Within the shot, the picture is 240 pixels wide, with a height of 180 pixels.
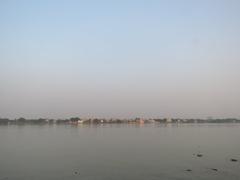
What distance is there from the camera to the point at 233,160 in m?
44.8

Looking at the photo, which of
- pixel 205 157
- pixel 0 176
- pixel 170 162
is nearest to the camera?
pixel 0 176

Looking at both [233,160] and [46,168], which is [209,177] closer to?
[233,160]

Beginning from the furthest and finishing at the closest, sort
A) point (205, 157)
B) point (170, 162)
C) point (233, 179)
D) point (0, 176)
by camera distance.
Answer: point (205, 157) < point (170, 162) < point (0, 176) < point (233, 179)

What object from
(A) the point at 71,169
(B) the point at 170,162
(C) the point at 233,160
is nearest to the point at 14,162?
(A) the point at 71,169

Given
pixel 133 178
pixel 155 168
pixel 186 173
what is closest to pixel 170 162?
pixel 155 168

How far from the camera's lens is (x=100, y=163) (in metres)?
43.8

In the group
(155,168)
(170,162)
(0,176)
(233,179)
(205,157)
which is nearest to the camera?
(233,179)

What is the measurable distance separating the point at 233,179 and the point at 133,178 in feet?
31.4

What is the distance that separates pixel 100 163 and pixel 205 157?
15585 millimetres

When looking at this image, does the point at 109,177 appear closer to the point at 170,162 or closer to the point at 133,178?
the point at 133,178

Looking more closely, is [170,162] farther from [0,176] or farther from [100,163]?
[0,176]

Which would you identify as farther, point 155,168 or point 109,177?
point 155,168

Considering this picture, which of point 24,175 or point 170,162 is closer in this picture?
point 24,175

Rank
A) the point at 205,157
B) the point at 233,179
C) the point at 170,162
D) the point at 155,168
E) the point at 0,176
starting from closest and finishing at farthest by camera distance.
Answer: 1. the point at 233,179
2. the point at 0,176
3. the point at 155,168
4. the point at 170,162
5. the point at 205,157
